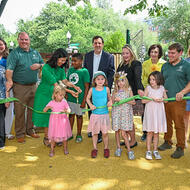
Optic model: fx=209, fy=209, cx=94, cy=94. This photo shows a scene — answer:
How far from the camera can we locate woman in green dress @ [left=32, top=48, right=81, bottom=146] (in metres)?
4.20

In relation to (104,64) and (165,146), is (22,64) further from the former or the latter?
(165,146)

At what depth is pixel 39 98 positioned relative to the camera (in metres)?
4.38

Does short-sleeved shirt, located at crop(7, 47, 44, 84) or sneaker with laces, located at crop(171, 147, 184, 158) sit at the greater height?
short-sleeved shirt, located at crop(7, 47, 44, 84)

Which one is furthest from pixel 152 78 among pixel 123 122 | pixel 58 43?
pixel 58 43

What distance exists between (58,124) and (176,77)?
2368 mm

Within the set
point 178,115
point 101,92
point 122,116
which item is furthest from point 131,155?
point 101,92

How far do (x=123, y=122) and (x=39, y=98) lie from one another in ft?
5.95

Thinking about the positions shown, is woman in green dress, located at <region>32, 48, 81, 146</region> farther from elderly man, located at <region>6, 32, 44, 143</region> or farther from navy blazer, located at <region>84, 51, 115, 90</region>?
navy blazer, located at <region>84, 51, 115, 90</region>

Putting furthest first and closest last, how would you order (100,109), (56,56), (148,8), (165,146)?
(148,8), (165,146), (56,56), (100,109)

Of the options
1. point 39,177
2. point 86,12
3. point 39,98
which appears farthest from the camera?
point 86,12

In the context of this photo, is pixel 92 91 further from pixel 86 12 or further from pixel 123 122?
pixel 86 12

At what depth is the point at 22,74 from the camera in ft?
15.2

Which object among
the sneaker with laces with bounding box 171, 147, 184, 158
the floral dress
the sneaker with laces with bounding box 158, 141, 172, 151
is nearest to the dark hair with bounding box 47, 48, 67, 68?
the floral dress

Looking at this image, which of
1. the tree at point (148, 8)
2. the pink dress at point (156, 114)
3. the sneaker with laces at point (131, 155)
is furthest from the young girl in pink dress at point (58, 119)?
the tree at point (148, 8)
